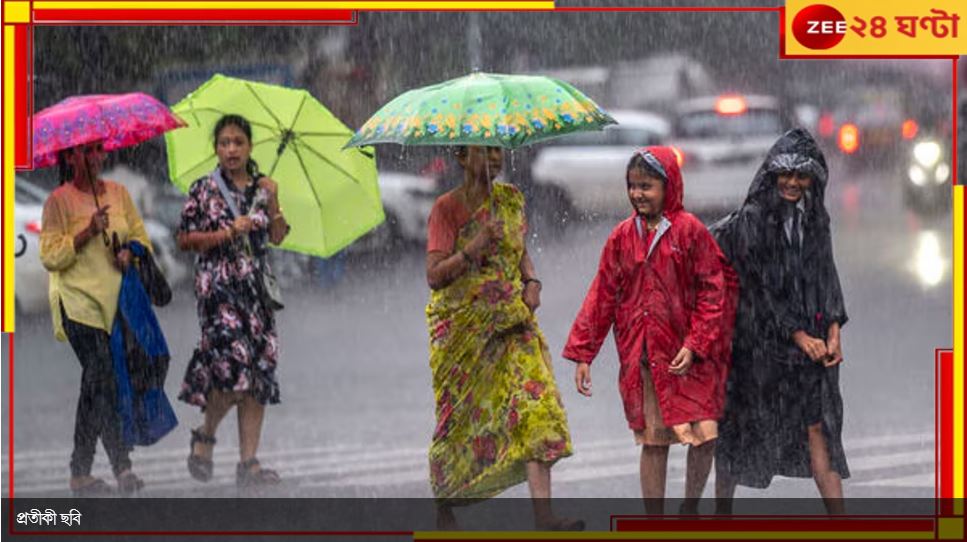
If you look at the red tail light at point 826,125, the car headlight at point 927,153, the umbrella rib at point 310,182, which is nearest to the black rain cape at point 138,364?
the umbrella rib at point 310,182

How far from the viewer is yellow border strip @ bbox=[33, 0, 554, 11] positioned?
913cm

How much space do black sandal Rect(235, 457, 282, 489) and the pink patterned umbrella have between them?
143 centimetres

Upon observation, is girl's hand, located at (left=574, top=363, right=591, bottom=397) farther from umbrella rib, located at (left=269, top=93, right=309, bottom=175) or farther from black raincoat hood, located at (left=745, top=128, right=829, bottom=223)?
umbrella rib, located at (left=269, top=93, right=309, bottom=175)

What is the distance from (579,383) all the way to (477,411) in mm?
465

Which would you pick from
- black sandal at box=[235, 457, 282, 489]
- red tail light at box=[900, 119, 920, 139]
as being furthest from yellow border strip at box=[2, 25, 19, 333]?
red tail light at box=[900, 119, 920, 139]

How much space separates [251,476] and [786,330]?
244 cm

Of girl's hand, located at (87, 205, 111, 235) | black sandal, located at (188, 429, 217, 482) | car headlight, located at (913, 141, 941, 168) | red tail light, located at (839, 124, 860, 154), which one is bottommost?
black sandal, located at (188, 429, 217, 482)

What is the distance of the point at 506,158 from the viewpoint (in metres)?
10.7

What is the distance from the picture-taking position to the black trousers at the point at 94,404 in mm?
9938

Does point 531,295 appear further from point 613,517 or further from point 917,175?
point 917,175

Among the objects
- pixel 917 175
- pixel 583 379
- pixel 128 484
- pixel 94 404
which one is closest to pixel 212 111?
pixel 94 404

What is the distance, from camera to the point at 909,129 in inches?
424

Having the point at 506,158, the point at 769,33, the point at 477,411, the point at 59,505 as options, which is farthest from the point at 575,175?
the point at 59,505

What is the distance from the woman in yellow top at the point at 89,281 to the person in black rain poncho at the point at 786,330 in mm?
2449
